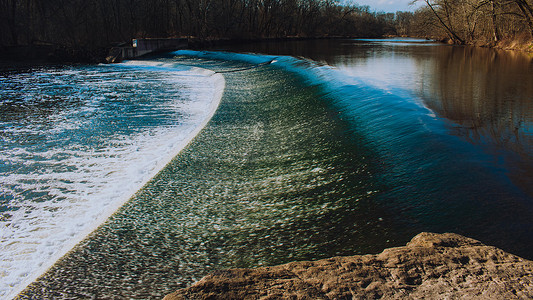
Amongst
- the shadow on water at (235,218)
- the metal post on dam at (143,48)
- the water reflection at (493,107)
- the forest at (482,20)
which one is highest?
the forest at (482,20)

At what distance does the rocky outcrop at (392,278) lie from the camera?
8.34ft

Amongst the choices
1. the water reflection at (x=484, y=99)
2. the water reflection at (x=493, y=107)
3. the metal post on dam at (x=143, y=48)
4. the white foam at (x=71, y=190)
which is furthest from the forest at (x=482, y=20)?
the metal post on dam at (x=143, y=48)

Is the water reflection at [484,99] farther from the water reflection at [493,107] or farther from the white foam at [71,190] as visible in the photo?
the white foam at [71,190]

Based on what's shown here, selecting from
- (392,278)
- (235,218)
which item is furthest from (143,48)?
(392,278)

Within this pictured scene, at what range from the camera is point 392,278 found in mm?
2697

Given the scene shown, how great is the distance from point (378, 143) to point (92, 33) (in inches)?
1477

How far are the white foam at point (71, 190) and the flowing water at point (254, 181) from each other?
0.02 metres

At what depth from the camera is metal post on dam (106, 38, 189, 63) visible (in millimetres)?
27122

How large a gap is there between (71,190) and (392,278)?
15.9 ft

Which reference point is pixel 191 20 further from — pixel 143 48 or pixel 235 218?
pixel 235 218

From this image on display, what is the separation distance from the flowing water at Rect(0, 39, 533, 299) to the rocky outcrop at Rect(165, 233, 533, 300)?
2.17 feet

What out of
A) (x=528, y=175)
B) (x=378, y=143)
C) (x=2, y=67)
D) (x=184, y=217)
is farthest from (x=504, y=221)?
(x=2, y=67)

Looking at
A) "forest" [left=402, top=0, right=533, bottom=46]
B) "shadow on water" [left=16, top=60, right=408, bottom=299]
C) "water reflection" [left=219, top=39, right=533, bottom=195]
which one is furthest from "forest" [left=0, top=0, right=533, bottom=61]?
"shadow on water" [left=16, top=60, right=408, bottom=299]

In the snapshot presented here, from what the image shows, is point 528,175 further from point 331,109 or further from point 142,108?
point 142,108
